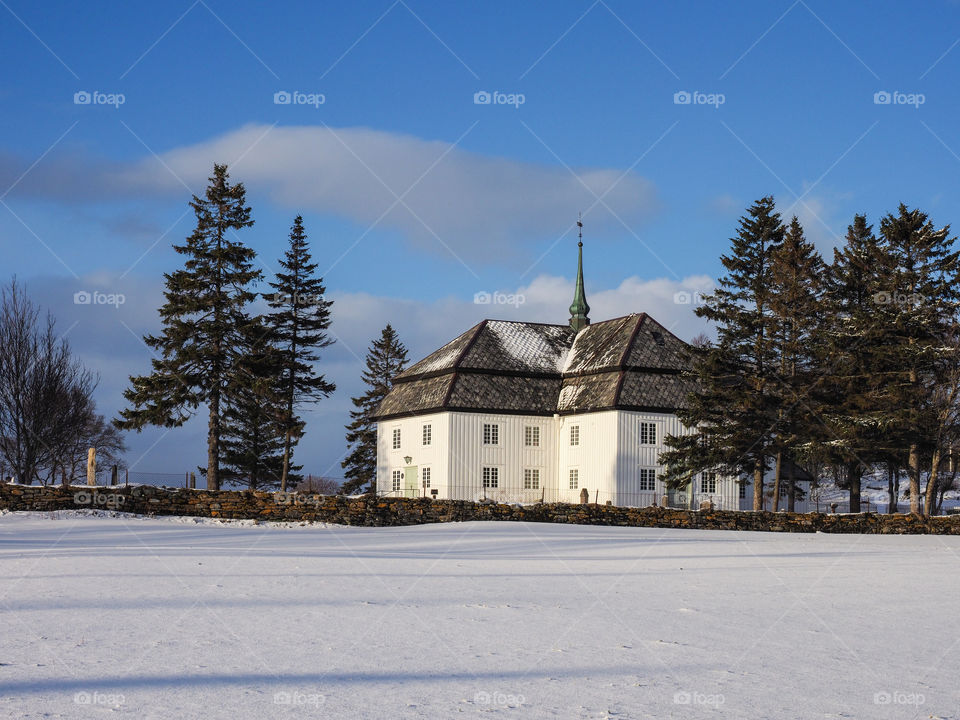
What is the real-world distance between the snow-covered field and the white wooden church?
27.5 metres

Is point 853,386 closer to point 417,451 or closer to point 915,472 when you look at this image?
point 915,472

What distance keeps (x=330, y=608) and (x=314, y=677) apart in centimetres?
396

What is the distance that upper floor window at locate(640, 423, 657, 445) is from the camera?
4919cm

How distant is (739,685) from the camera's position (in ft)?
30.3

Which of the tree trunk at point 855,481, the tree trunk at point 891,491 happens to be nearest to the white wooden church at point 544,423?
the tree trunk at point 855,481

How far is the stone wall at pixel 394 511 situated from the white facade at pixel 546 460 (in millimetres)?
8180

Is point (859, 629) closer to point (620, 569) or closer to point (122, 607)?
point (620, 569)

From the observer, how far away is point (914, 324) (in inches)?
1676

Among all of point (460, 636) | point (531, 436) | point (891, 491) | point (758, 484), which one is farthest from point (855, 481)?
point (460, 636)

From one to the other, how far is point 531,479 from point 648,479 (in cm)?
594

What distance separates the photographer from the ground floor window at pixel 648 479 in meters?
48.8

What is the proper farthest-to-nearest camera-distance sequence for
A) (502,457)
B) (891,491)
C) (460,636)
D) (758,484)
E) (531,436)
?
(891,491) → (531,436) → (502,457) → (758,484) → (460,636)

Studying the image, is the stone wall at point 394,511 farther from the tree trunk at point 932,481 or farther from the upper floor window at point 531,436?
the upper floor window at point 531,436

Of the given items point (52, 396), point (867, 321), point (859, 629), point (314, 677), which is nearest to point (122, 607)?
point (314, 677)
